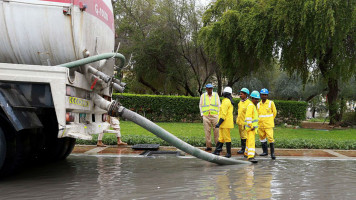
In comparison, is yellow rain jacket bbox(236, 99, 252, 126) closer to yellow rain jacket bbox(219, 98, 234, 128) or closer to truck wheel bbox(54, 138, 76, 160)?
yellow rain jacket bbox(219, 98, 234, 128)

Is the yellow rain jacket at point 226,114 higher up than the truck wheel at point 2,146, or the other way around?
the yellow rain jacket at point 226,114

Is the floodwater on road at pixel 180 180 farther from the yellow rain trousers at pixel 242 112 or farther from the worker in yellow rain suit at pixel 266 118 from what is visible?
the yellow rain trousers at pixel 242 112

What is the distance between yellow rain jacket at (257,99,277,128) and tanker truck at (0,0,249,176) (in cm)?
406

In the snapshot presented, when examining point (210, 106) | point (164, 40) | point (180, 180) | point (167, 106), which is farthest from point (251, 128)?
point (164, 40)

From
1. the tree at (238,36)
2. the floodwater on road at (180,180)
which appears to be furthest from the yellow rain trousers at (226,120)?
the tree at (238,36)

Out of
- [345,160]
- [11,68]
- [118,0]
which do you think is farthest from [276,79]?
[11,68]

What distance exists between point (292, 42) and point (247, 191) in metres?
13.1

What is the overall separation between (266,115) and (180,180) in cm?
351

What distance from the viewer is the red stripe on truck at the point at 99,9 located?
521 centimetres

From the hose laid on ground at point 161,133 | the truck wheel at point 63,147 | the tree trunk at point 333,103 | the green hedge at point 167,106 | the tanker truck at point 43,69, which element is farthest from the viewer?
the green hedge at point 167,106

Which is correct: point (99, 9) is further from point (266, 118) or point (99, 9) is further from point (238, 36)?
point (238, 36)

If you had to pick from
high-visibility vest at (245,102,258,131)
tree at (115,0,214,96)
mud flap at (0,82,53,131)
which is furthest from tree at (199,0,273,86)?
mud flap at (0,82,53,131)

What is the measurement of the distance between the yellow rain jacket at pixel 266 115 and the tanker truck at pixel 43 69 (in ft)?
13.3

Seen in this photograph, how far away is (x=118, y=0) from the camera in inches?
1024
